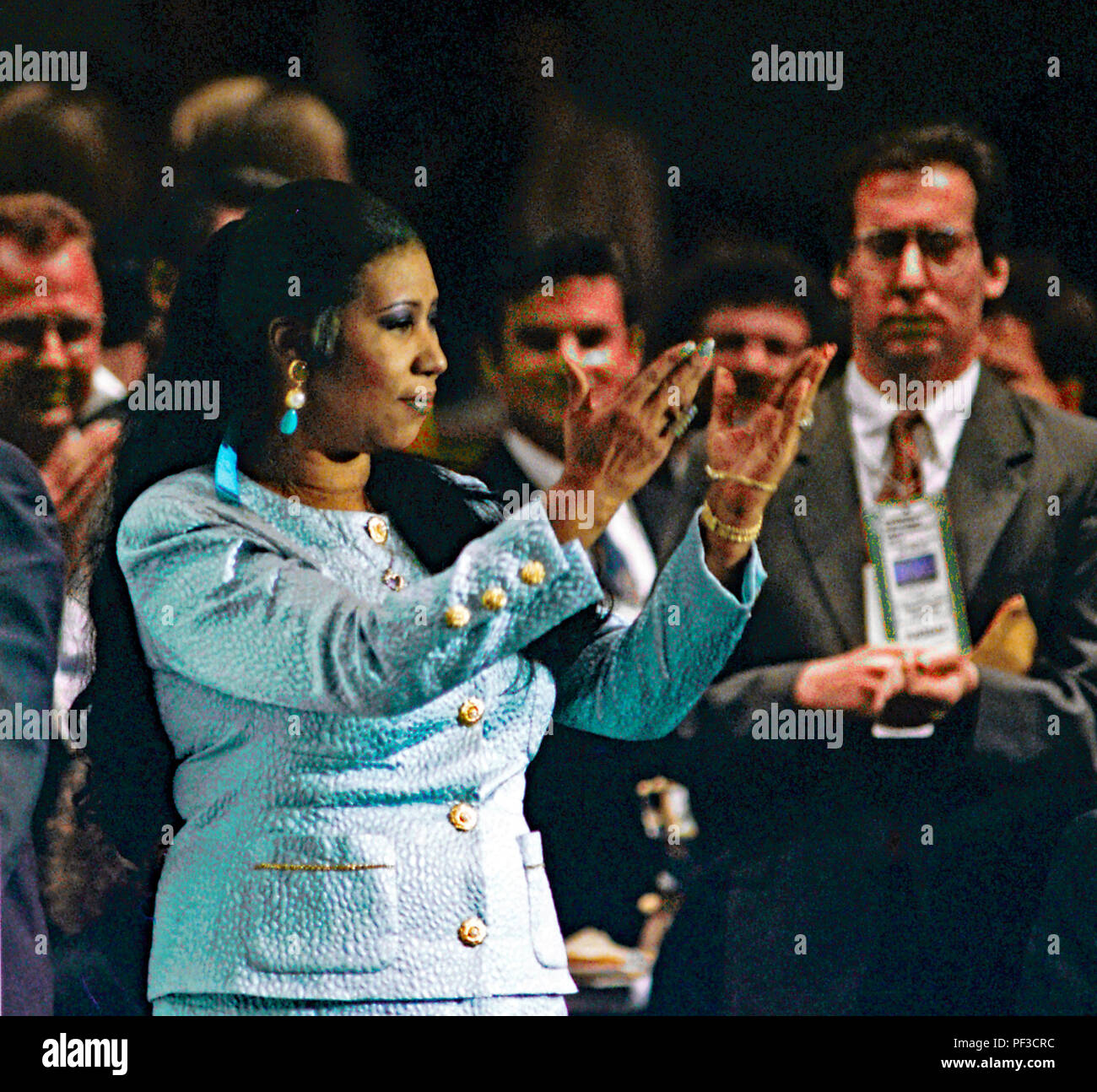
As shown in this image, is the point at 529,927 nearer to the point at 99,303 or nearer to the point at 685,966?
the point at 685,966

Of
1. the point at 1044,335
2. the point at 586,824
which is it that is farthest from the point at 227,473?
the point at 1044,335

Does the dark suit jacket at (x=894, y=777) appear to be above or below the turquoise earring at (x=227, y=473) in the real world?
below

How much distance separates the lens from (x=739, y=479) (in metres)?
2.21

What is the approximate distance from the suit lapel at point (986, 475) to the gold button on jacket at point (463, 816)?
171cm

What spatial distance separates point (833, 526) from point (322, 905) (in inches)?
69.6

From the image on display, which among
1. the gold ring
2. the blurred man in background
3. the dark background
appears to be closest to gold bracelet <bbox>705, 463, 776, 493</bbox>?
the gold ring

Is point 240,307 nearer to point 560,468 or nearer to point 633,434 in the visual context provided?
point 633,434

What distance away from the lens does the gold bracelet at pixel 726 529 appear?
2.19 m

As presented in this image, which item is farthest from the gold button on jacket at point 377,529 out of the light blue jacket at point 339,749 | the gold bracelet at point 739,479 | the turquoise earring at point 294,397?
the gold bracelet at point 739,479

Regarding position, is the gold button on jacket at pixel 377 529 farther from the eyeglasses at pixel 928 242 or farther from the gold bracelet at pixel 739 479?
the eyeglasses at pixel 928 242

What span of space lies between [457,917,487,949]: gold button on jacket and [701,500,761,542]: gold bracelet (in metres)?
0.55

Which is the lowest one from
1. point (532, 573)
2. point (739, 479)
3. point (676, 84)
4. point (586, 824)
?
point (586, 824)

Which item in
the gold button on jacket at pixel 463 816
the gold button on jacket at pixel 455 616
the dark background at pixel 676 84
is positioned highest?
the dark background at pixel 676 84

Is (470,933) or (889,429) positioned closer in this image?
(470,933)
